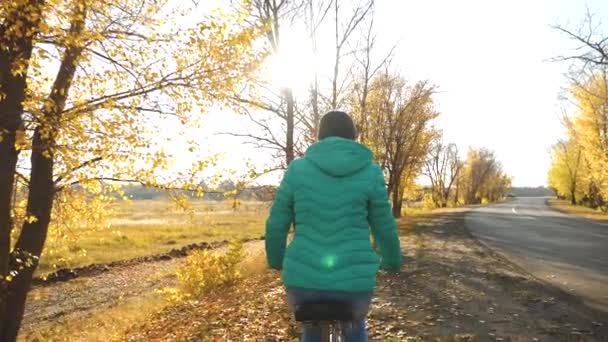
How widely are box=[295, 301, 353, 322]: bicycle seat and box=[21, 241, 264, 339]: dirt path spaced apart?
13607 millimetres

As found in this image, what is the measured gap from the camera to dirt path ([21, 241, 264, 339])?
16.8 metres

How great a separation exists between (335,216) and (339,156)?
1.17 ft

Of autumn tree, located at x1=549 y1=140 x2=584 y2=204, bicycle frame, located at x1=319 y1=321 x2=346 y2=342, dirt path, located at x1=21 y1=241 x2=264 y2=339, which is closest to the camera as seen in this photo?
bicycle frame, located at x1=319 y1=321 x2=346 y2=342

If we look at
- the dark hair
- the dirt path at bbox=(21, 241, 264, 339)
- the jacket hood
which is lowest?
the dirt path at bbox=(21, 241, 264, 339)

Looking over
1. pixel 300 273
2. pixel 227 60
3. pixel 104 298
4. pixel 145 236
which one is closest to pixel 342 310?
pixel 300 273

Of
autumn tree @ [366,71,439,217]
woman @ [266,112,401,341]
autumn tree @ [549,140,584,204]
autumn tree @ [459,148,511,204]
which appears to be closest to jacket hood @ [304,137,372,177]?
woman @ [266,112,401,341]

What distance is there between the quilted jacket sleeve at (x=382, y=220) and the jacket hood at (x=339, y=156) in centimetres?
13

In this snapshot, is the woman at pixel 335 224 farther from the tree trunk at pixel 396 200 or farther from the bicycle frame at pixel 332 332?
the tree trunk at pixel 396 200

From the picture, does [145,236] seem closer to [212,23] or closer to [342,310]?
[212,23]

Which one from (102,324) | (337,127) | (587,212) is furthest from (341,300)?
(587,212)

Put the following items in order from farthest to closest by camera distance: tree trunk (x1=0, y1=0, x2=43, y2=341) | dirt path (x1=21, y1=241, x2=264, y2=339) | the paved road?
dirt path (x1=21, y1=241, x2=264, y2=339)
the paved road
tree trunk (x1=0, y1=0, x2=43, y2=341)

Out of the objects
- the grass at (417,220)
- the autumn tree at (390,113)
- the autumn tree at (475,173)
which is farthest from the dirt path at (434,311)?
the autumn tree at (475,173)

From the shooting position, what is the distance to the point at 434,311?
Answer: 27.4 ft

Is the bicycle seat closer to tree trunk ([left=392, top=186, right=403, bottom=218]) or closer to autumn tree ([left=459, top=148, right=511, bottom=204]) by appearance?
tree trunk ([left=392, top=186, right=403, bottom=218])
